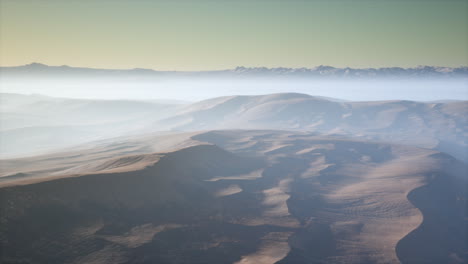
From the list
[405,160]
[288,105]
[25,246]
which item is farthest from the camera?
[288,105]

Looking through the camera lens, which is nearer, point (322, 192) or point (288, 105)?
point (322, 192)

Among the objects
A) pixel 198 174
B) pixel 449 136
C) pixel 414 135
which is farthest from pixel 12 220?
pixel 449 136

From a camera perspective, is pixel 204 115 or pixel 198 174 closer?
pixel 198 174

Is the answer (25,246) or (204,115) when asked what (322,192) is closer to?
(25,246)

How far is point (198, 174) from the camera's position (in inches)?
1797

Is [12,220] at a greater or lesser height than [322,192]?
greater

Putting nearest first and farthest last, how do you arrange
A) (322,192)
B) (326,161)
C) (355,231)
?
1. (355,231)
2. (322,192)
3. (326,161)

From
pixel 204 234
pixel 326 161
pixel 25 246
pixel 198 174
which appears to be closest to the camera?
pixel 25 246

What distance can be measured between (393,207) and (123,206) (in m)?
33.3

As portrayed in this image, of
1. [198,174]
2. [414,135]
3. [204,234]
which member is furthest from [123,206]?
[414,135]

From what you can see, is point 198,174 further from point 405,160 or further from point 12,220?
point 405,160

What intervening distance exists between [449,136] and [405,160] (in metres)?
82.9

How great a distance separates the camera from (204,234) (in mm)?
30984

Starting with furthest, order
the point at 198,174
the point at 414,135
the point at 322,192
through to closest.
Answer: the point at 414,135
the point at 322,192
the point at 198,174
